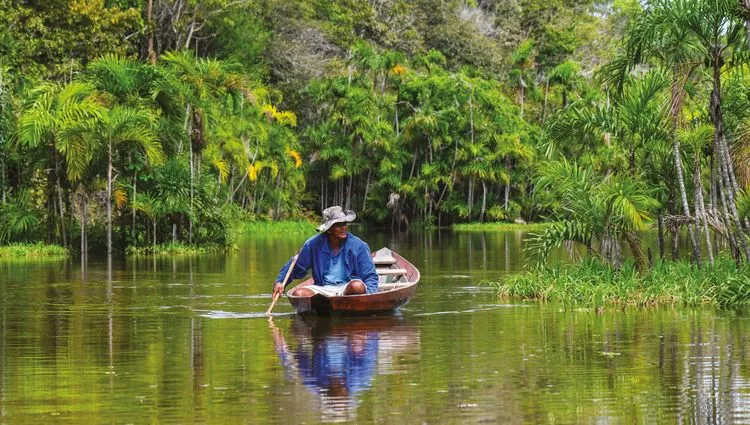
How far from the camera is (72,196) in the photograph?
34.2 metres

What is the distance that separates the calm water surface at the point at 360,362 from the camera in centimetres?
992

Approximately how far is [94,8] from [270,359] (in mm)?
29927

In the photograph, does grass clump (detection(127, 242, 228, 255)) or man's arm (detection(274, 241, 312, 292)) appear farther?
grass clump (detection(127, 242, 228, 255))

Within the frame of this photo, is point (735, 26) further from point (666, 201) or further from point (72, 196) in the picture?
point (72, 196)

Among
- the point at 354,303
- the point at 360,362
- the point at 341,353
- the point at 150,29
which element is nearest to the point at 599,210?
the point at 354,303

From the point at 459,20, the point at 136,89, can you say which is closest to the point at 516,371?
the point at 136,89

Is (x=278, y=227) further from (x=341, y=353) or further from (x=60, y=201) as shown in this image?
(x=341, y=353)

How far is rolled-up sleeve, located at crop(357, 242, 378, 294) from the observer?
17016 millimetres

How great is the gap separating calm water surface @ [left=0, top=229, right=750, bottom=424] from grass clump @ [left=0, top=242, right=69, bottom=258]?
9.77 meters

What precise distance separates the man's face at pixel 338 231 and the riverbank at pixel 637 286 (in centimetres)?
349

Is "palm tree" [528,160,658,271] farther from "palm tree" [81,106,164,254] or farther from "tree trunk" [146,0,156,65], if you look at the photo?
"tree trunk" [146,0,156,65]

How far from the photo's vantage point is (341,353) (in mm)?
13664

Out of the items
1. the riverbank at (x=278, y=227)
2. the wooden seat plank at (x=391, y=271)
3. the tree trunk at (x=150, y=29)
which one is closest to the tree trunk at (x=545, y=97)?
the riverbank at (x=278, y=227)

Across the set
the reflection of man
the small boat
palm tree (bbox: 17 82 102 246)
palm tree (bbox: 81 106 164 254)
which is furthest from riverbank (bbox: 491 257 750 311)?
palm tree (bbox: 17 82 102 246)
